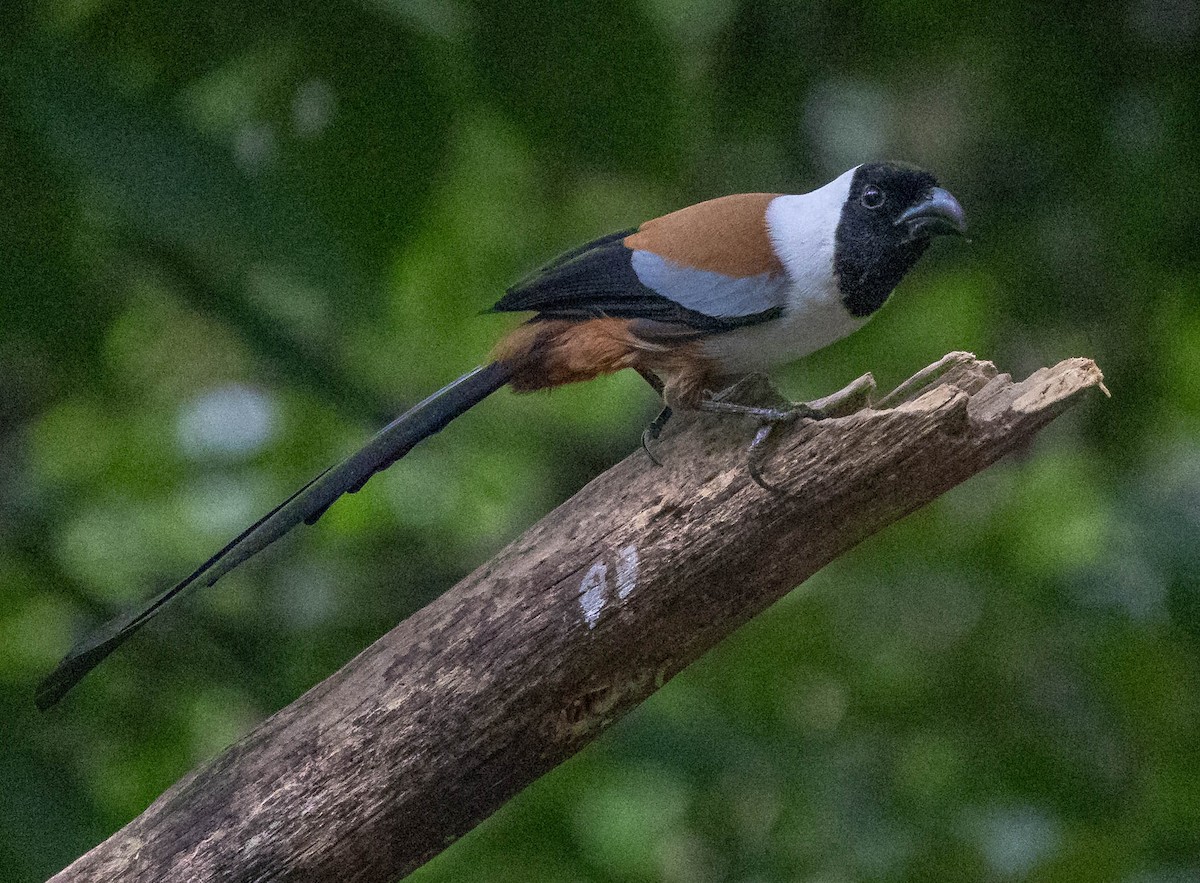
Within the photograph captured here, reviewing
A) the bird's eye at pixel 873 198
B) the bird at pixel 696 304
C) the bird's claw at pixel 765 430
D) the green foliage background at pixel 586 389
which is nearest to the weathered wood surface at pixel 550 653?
the bird's claw at pixel 765 430

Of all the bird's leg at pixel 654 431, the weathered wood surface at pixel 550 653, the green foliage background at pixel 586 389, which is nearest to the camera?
the weathered wood surface at pixel 550 653

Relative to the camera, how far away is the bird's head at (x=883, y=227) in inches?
73.4

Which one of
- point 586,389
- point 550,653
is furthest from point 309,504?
point 586,389

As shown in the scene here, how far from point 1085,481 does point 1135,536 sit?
5.7 inches

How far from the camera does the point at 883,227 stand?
189 centimetres

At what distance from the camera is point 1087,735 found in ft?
8.65

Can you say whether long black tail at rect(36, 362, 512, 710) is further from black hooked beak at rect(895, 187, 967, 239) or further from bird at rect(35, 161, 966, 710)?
black hooked beak at rect(895, 187, 967, 239)

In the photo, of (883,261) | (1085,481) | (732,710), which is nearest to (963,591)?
(1085,481)

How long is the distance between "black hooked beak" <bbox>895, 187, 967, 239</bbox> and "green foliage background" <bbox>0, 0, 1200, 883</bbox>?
17.6 inches

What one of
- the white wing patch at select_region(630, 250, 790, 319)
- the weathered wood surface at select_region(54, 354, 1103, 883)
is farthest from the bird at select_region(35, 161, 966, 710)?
the weathered wood surface at select_region(54, 354, 1103, 883)

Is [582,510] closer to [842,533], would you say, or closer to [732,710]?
[842,533]

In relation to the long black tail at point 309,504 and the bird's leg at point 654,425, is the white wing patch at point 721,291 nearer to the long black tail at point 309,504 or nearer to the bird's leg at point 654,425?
the bird's leg at point 654,425

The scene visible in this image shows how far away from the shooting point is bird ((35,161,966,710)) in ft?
6.14

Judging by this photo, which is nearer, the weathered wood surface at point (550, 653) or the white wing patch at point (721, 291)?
the weathered wood surface at point (550, 653)
